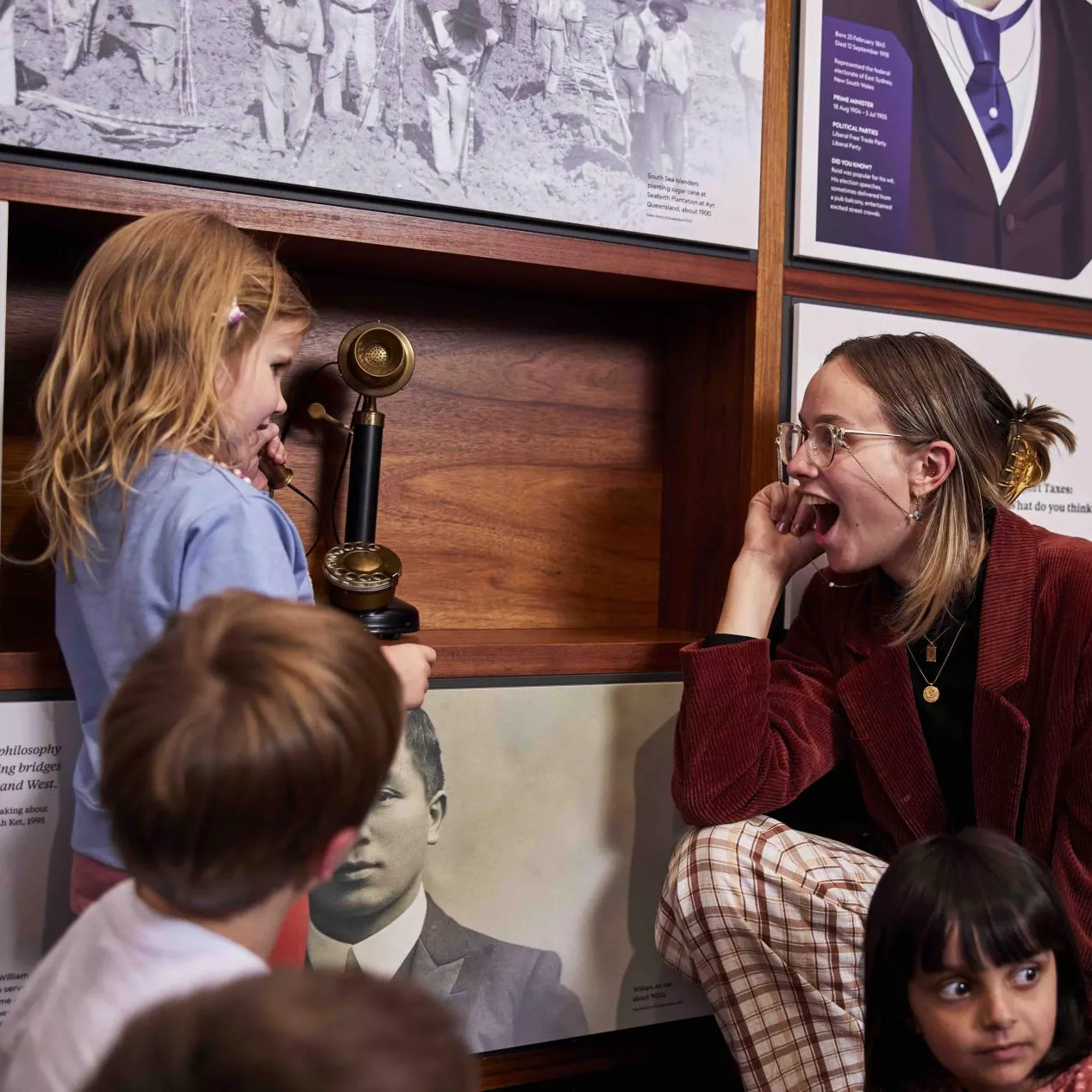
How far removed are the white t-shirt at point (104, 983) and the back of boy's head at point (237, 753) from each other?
4 centimetres

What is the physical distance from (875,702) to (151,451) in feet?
3.85

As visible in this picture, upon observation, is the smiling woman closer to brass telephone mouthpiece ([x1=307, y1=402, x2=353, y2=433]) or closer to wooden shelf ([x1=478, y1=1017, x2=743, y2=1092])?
wooden shelf ([x1=478, y1=1017, x2=743, y2=1092])

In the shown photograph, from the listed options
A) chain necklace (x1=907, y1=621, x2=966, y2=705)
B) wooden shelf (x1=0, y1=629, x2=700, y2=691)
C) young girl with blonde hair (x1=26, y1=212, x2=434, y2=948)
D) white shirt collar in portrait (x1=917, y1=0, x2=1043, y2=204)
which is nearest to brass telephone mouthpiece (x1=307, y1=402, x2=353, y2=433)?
wooden shelf (x1=0, y1=629, x2=700, y2=691)

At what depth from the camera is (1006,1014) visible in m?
1.15

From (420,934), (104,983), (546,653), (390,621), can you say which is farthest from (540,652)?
(104,983)

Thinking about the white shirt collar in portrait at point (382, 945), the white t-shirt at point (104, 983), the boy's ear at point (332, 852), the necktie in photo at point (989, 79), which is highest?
the necktie in photo at point (989, 79)

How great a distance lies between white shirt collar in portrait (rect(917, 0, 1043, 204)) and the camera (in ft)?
7.40

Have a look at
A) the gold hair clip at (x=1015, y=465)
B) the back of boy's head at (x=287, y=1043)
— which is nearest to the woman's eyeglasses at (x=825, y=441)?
the gold hair clip at (x=1015, y=465)

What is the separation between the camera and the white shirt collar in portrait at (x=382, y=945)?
1.85 meters

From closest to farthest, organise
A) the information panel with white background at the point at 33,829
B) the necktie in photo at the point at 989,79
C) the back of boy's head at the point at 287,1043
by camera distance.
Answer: the back of boy's head at the point at 287,1043 → the information panel with white background at the point at 33,829 → the necktie in photo at the point at 989,79

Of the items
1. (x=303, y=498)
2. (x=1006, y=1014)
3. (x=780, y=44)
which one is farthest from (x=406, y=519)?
(x=1006, y=1014)

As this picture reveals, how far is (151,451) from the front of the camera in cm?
141

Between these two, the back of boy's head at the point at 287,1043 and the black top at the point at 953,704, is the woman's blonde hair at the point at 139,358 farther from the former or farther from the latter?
the black top at the point at 953,704

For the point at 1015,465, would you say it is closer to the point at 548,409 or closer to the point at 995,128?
the point at 995,128
